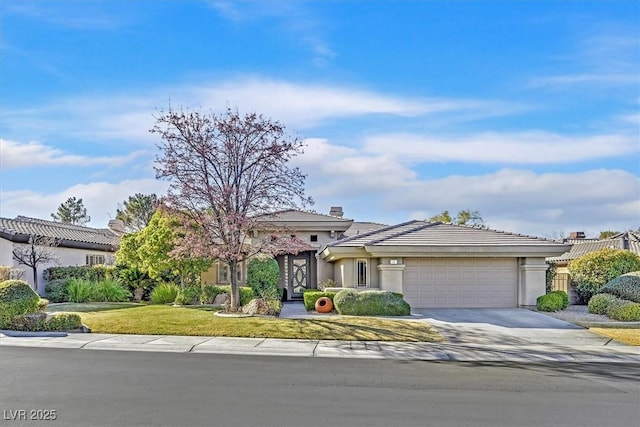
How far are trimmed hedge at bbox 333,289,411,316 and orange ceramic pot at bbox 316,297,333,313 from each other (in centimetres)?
79

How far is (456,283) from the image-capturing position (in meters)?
22.2

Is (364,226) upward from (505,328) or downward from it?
upward

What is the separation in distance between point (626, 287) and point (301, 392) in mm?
16333

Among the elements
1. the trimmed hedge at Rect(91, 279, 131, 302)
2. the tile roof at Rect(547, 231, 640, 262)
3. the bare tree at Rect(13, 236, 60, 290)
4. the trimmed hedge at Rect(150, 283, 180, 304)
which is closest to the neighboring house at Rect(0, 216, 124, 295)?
the bare tree at Rect(13, 236, 60, 290)

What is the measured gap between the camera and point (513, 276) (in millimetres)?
22453

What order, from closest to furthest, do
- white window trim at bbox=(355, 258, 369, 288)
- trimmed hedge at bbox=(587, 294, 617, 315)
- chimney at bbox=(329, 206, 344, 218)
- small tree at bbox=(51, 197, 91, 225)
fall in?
trimmed hedge at bbox=(587, 294, 617, 315), white window trim at bbox=(355, 258, 369, 288), chimney at bbox=(329, 206, 344, 218), small tree at bbox=(51, 197, 91, 225)

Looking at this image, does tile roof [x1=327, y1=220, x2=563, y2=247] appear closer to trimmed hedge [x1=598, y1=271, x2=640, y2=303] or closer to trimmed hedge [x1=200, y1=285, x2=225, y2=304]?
trimmed hedge [x1=598, y1=271, x2=640, y2=303]

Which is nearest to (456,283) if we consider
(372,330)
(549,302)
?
(549,302)

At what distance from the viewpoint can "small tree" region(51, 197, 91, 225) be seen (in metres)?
65.8

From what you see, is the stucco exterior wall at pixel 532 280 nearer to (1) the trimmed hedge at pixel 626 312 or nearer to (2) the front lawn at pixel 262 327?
(1) the trimmed hedge at pixel 626 312

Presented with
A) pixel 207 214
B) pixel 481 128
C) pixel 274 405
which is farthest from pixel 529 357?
pixel 207 214

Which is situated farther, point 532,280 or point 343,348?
point 532,280

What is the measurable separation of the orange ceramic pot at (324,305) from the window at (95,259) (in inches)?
566

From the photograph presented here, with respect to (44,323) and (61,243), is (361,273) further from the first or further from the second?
(61,243)
